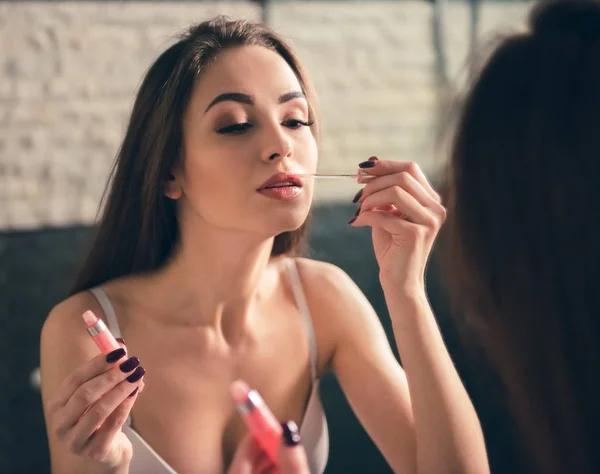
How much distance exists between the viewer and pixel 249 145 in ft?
2.94

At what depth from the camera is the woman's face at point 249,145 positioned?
89 centimetres

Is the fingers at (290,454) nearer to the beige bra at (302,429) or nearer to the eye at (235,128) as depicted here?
the beige bra at (302,429)

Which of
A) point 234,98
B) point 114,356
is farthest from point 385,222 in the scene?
point 114,356

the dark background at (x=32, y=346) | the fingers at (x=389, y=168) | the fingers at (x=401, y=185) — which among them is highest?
the fingers at (x=389, y=168)

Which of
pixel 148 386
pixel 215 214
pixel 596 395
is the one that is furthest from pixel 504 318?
pixel 148 386

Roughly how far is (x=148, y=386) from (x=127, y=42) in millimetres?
855

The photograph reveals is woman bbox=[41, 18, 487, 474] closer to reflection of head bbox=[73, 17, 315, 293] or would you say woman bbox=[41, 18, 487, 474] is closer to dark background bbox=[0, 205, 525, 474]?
reflection of head bbox=[73, 17, 315, 293]

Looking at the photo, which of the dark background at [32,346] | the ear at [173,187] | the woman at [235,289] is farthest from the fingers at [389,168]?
the dark background at [32,346]

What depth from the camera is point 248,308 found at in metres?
1.08

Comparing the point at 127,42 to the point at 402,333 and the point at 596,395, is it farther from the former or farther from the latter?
the point at 596,395

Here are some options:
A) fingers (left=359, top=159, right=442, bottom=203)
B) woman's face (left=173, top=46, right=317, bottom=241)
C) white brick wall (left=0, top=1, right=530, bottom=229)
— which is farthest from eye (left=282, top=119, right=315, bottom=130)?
white brick wall (left=0, top=1, right=530, bottom=229)

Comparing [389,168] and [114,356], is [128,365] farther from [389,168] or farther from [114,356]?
[389,168]

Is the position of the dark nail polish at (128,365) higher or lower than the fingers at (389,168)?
lower

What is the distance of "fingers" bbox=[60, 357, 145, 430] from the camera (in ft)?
2.33
